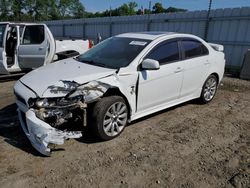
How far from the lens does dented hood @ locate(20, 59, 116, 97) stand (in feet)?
11.1

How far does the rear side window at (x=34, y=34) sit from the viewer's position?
7316 mm

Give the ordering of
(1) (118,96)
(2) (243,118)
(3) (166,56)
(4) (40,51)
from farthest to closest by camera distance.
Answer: (4) (40,51), (2) (243,118), (3) (166,56), (1) (118,96)

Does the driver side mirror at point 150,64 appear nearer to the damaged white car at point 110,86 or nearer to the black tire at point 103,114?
the damaged white car at point 110,86

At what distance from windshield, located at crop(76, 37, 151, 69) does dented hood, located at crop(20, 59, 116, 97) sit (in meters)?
0.24

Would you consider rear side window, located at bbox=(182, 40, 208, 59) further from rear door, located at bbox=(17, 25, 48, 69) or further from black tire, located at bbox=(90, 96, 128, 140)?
rear door, located at bbox=(17, 25, 48, 69)

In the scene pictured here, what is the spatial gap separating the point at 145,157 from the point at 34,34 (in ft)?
18.8

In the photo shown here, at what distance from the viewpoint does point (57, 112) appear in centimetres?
326

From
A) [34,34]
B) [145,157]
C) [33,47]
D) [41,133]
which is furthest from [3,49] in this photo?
[145,157]

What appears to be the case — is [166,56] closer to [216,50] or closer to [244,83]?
[216,50]

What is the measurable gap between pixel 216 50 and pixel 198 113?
5.75 ft

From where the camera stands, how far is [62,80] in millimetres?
3443

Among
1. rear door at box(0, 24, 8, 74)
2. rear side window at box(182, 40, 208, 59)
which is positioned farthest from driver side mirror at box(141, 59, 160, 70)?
rear door at box(0, 24, 8, 74)

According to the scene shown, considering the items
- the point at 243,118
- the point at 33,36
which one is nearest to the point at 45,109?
the point at 243,118

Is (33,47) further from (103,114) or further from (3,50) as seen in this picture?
(103,114)
